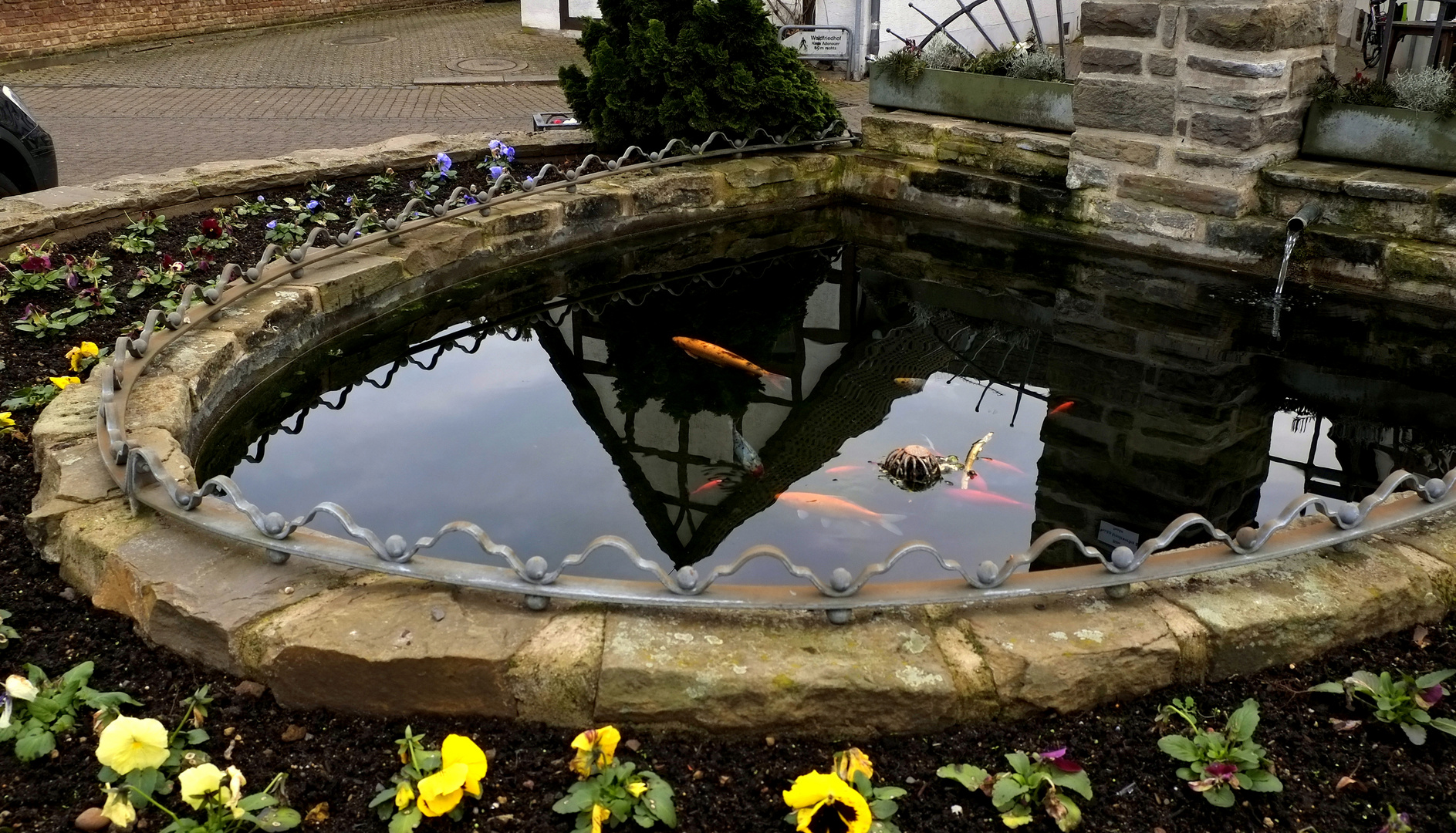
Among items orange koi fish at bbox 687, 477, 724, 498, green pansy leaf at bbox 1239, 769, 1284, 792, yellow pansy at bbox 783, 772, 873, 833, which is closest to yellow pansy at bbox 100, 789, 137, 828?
yellow pansy at bbox 783, 772, 873, 833

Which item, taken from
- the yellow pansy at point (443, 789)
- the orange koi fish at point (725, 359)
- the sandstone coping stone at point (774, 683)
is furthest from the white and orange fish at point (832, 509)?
the yellow pansy at point (443, 789)

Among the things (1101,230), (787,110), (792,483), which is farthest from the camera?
(787,110)

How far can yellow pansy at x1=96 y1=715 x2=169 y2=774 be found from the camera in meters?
2.00

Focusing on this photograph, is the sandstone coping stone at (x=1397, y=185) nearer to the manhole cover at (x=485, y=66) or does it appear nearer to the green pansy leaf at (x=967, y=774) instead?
the green pansy leaf at (x=967, y=774)

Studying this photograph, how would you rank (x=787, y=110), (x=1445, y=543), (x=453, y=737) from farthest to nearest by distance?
(x=787, y=110)
(x=1445, y=543)
(x=453, y=737)

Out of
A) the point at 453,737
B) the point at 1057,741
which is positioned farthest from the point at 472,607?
the point at 1057,741

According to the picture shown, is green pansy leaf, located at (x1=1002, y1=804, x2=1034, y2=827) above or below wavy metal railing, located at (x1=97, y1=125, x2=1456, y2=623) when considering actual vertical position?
below

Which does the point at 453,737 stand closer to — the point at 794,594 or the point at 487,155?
the point at 794,594

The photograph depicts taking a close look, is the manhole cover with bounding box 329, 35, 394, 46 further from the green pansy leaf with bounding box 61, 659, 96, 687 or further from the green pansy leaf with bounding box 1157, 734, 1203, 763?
the green pansy leaf with bounding box 1157, 734, 1203, 763

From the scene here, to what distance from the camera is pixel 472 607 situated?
95.2 inches

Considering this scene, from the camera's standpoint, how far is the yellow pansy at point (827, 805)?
196cm

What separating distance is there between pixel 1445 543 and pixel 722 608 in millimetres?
1664

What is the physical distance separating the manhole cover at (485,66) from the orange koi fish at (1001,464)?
10894 millimetres

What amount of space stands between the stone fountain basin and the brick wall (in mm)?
13099
